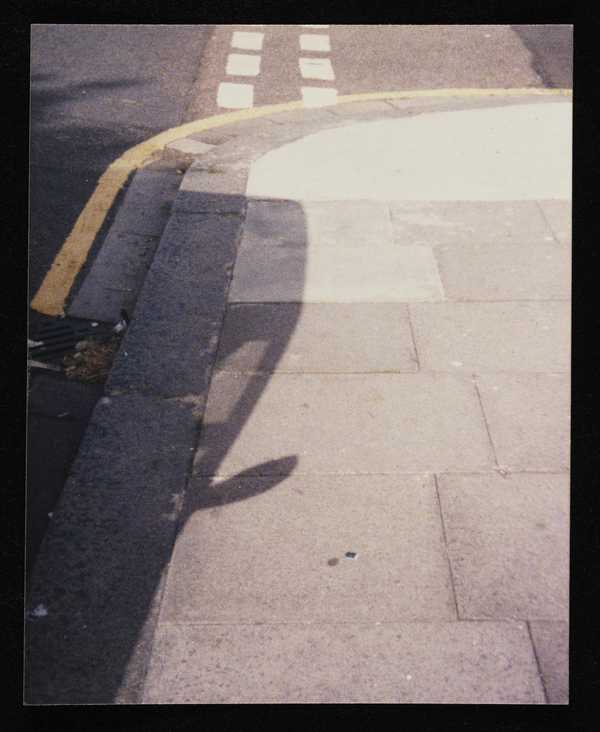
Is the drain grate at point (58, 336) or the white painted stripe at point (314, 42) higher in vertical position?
the drain grate at point (58, 336)

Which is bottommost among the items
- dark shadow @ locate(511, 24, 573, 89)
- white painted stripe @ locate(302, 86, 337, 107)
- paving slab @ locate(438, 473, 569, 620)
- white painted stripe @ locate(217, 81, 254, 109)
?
dark shadow @ locate(511, 24, 573, 89)

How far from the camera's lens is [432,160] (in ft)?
23.5

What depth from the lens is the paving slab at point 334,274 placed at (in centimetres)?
512

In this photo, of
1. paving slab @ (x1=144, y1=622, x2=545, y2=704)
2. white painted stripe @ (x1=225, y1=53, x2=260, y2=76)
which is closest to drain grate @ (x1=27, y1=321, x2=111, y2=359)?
paving slab @ (x1=144, y1=622, x2=545, y2=704)

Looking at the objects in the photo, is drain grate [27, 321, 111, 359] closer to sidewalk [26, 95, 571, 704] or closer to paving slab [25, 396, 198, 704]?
sidewalk [26, 95, 571, 704]

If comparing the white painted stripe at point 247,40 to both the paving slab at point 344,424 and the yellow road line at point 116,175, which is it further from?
the paving slab at point 344,424

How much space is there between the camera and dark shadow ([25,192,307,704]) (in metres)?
2.95

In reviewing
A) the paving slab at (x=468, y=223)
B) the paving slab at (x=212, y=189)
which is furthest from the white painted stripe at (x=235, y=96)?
the paving slab at (x=468, y=223)

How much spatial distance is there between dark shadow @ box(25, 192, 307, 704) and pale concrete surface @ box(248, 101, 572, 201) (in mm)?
1577

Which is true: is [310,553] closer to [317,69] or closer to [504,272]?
[504,272]

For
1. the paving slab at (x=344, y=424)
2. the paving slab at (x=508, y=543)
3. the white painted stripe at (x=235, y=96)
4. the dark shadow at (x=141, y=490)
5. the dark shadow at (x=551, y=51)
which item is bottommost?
the dark shadow at (x=551, y=51)

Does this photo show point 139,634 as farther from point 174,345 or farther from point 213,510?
point 174,345

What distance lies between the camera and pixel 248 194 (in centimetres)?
650

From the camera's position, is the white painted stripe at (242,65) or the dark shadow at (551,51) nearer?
the dark shadow at (551,51)
